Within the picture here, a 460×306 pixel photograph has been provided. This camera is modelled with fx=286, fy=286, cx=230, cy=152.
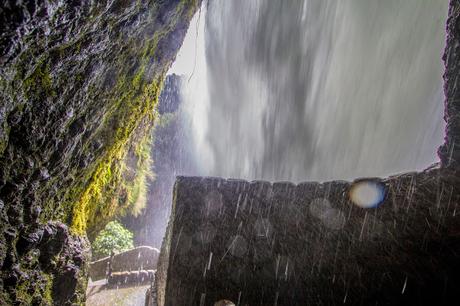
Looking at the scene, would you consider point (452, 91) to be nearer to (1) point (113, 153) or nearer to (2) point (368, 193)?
(2) point (368, 193)

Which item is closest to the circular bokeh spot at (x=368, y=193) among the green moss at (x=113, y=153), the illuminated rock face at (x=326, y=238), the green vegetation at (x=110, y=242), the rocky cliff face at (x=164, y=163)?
the illuminated rock face at (x=326, y=238)

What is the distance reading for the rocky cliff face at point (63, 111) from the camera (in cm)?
194

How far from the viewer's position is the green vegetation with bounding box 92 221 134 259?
13.6m

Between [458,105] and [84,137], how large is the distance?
4197 mm

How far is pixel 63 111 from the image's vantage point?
269 centimetres

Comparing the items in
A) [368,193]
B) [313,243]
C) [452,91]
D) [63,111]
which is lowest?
[313,243]

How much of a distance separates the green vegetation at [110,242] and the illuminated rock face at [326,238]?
11.1m

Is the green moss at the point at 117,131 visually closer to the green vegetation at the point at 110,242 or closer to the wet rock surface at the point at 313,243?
the wet rock surface at the point at 313,243

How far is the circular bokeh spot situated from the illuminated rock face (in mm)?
10

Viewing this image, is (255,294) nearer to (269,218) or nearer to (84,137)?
(269,218)

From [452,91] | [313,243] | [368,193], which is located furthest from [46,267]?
[452,91]

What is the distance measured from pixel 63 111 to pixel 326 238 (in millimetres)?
3037

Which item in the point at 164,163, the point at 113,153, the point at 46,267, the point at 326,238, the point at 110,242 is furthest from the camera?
the point at 164,163

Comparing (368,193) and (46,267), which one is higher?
(368,193)
